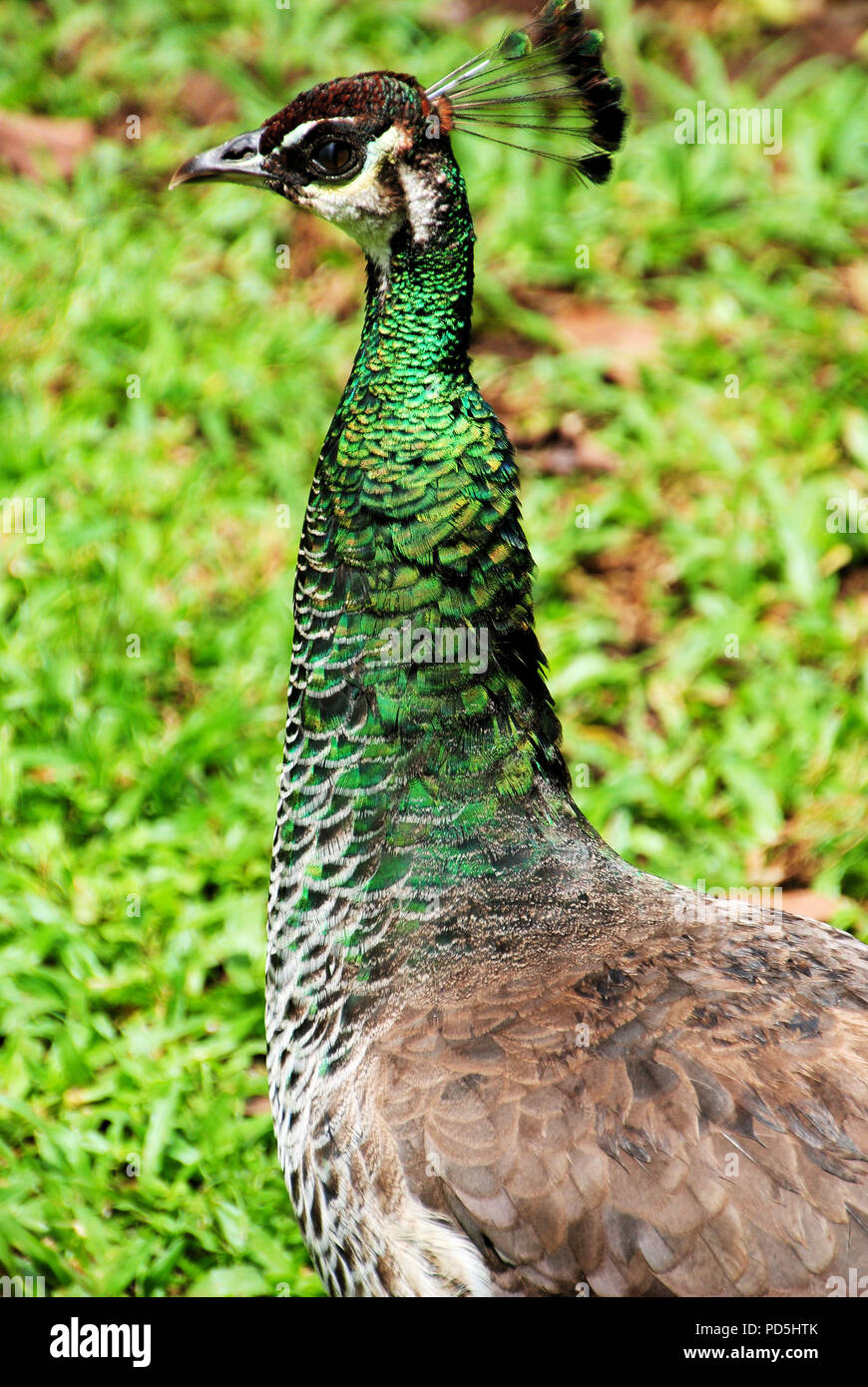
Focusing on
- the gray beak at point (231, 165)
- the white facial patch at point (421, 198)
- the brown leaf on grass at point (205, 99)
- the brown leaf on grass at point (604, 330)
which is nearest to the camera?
the white facial patch at point (421, 198)

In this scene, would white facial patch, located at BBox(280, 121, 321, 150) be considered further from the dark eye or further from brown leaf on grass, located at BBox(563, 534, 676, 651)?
brown leaf on grass, located at BBox(563, 534, 676, 651)

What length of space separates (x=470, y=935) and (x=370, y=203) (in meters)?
1.23

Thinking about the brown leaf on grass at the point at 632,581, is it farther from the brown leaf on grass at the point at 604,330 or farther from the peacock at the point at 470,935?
the peacock at the point at 470,935

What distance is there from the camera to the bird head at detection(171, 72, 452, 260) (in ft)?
7.40

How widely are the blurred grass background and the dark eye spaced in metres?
1.53

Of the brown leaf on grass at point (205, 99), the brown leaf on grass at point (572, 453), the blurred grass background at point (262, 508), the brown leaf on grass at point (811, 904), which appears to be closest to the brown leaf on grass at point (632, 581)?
the blurred grass background at point (262, 508)

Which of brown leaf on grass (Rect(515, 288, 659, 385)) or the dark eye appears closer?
the dark eye

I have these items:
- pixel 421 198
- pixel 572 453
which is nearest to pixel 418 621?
pixel 421 198

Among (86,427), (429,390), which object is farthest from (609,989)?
(86,427)

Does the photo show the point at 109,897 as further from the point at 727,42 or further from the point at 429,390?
the point at 727,42

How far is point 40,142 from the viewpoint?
501 centimetres

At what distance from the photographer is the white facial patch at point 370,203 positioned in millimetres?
2277

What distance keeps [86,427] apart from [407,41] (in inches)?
88.2

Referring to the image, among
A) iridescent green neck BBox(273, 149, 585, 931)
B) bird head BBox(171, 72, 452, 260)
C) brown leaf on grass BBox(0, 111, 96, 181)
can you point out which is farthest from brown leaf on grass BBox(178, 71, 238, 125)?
iridescent green neck BBox(273, 149, 585, 931)
